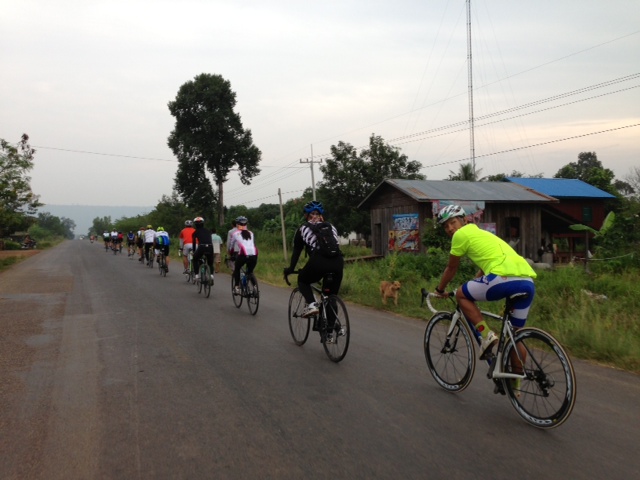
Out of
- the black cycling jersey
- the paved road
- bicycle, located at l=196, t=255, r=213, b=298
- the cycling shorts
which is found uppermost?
the black cycling jersey

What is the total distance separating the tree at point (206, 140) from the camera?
4394 centimetres

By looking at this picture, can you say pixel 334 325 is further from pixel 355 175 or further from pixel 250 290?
pixel 355 175

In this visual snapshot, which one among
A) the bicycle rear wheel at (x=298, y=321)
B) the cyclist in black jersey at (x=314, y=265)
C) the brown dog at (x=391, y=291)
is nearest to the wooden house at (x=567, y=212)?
the brown dog at (x=391, y=291)

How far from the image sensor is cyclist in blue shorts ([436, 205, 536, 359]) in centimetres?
430

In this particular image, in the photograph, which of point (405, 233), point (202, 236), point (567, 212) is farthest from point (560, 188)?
point (202, 236)

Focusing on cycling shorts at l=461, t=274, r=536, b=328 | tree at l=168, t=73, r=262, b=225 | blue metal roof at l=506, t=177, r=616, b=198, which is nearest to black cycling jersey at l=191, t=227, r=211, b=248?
cycling shorts at l=461, t=274, r=536, b=328

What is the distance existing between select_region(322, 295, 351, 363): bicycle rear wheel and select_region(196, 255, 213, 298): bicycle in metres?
6.42

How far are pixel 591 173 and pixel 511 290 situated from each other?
160 ft

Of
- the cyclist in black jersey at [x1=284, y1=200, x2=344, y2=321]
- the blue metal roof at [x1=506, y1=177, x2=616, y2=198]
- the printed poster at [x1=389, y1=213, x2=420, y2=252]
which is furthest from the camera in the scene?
the blue metal roof at [x1=506, y1=177, x2=616, y2=198]

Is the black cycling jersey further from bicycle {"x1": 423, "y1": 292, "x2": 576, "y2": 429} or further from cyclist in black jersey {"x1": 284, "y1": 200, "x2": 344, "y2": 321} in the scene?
bicycle {"x1": 423, "y1": 292, "x2": 576, "y2": 429}

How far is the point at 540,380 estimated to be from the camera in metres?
4.11

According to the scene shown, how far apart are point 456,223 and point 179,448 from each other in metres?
2.93

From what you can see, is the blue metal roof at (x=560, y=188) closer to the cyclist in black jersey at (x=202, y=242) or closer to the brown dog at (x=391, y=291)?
the brown dog at (x=391, y=291)

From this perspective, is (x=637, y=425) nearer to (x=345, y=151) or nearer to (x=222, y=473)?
(x=222, y=473)
